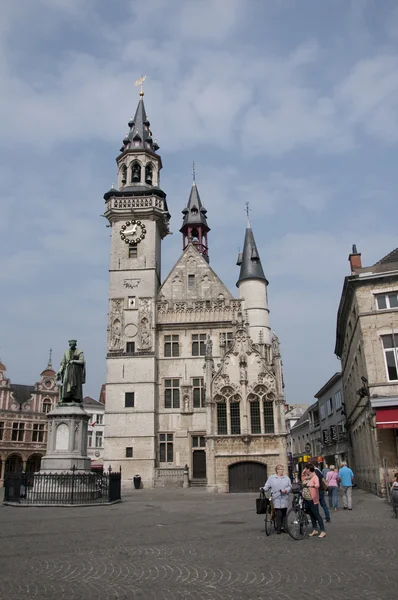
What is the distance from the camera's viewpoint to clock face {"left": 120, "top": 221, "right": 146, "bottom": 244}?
40.6 metres

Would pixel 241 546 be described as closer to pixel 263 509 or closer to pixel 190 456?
pixel 263 509

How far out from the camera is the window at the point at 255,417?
3134 cm

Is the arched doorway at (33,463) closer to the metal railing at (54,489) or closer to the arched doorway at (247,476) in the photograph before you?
the arched doorway at (247,476)

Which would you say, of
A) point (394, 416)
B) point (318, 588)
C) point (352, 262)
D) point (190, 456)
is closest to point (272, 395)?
point (190, 456)

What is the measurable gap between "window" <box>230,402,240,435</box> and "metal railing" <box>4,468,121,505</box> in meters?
13.6

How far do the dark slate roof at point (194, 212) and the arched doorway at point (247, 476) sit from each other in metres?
24.8

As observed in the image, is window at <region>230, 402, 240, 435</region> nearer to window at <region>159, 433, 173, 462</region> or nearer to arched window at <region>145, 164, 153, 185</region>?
window at <region>159, 433, 173, 462</region>

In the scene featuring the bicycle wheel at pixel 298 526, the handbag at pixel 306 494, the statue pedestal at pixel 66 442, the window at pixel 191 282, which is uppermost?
the window at pixel 191 282

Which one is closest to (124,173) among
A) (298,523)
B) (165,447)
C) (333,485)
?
(165,447)

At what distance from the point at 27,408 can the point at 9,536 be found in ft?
154

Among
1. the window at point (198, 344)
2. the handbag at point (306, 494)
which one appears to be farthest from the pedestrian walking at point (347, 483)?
the window at point (198, 344)

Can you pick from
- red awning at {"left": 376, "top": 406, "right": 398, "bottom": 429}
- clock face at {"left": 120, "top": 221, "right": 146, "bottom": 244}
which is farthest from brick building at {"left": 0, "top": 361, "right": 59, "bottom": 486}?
red awning at {"left": 376, "top": 406, "right": 398, "bottom": 429}

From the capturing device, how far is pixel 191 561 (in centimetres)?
804

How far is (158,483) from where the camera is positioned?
34.4 m
